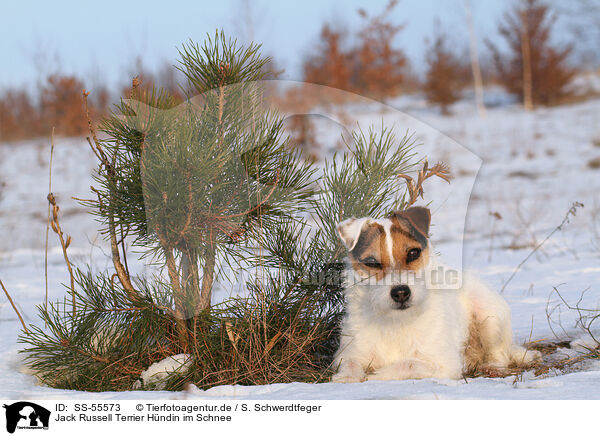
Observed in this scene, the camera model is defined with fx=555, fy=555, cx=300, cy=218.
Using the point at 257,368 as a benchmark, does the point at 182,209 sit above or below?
above

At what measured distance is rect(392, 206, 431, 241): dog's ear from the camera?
3.80 m

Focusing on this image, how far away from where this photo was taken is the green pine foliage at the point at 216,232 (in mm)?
3809

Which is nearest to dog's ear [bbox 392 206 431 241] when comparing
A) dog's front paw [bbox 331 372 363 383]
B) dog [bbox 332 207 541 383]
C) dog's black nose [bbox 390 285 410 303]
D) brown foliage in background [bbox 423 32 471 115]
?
dog [bbox 332 207 541 383]

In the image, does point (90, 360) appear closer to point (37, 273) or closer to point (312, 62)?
point (37, 273)

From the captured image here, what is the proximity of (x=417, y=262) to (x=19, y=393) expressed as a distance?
279cm

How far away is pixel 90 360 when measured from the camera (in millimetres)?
4066

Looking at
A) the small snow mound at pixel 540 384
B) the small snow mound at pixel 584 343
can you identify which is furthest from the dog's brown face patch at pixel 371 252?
the small snow mound at pixel 584 343

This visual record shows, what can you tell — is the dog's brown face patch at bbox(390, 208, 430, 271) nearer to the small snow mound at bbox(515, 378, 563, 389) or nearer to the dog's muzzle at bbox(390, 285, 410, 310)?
the dog's muzzle at bbox(390, 285, 410, 310)

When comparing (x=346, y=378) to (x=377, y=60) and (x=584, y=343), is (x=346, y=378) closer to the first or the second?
(x=584, y=343)

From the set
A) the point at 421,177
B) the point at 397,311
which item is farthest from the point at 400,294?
the point at 421,177

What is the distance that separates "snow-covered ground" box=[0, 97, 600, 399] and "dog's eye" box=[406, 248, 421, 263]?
44 centimetres

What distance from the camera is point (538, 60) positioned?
91.2 feet
